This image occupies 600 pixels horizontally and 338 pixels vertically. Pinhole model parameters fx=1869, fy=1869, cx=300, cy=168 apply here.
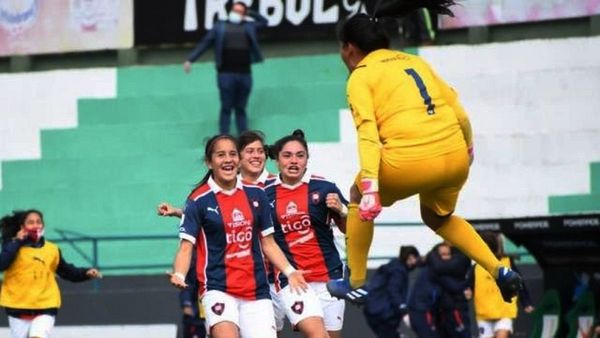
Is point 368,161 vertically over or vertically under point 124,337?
over

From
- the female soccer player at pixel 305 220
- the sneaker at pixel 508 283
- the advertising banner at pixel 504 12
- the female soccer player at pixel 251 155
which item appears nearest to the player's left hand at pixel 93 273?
the female soccer player at pixel 305 220

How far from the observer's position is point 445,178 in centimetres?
1171

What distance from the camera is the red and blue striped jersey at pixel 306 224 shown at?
13984mm

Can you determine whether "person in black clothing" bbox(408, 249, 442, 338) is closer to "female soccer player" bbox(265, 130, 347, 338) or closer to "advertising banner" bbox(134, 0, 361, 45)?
"advertising banner" bbox(134, 0, 361, 45)

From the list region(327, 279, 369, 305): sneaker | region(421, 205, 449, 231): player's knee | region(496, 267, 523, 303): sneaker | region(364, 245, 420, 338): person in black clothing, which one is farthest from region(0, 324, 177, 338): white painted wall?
region(496, 267, 523, 303): sneaker

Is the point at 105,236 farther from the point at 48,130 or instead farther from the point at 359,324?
the point at 359,324

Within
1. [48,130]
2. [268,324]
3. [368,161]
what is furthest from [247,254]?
[48,130]

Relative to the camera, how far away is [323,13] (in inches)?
1001

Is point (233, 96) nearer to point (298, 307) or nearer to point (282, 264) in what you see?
point (298, 307)

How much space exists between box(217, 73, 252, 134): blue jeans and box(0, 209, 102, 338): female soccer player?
18.5 feet

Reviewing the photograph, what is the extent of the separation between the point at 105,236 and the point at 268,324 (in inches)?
455

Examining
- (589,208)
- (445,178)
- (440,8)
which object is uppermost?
(440,8)

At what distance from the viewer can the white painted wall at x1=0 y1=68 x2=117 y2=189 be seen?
25250 millimetres

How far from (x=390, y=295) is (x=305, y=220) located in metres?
7.16
